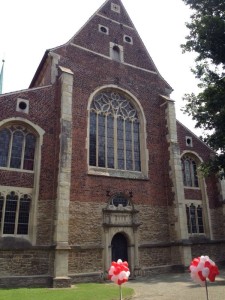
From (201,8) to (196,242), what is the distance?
1381cm

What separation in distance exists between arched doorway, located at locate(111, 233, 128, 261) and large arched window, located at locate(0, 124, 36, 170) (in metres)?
6.30

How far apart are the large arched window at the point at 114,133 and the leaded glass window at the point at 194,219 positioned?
4.71m

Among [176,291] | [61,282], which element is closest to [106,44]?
[61,282]

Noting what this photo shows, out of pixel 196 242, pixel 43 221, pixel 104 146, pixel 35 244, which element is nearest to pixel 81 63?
pixel 104 146

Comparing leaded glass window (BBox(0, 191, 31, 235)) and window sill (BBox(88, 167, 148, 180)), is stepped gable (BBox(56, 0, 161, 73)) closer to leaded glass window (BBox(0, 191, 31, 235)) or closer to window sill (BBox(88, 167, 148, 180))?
window sill (BBox(88, 167, 148, 180))

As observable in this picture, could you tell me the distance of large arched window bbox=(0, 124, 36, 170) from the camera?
14977mm

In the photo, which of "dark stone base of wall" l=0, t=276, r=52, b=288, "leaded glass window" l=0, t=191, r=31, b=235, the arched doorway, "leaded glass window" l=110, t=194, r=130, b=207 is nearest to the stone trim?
"dark stone base of wall" l=0, t=276, r=52, b=288

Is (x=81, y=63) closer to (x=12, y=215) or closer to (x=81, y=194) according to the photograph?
(x=81, y=194)

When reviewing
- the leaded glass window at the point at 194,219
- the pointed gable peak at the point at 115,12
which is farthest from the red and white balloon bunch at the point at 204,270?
the pointed gable peak at the point at 115,12

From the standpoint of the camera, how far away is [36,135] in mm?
16062

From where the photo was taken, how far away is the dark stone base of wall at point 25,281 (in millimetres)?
12717

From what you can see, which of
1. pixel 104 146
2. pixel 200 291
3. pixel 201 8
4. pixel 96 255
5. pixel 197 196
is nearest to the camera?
pixel 200 291

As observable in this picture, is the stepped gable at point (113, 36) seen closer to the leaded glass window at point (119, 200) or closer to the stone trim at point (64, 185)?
the stone trim at point (64, 185)

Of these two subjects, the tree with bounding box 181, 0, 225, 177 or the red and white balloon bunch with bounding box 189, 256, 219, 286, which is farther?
the tree with bounding box 181, 0, 225, 177
